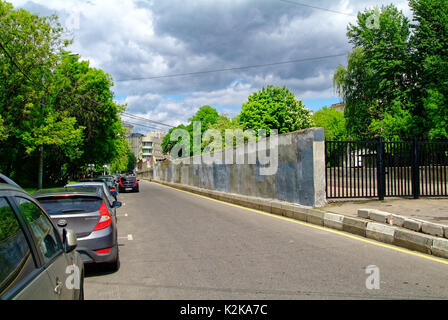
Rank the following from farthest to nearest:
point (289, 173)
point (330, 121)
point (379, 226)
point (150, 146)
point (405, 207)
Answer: point (150, 146)
point (330, 121)
point (289, 173)
point (405, 207)
point (379, 226)

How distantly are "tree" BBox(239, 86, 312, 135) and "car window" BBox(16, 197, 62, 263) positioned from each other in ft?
161

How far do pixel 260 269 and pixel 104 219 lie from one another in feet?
8.70

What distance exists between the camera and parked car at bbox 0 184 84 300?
215cm

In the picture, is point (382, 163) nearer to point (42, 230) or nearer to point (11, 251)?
point (42, 230)

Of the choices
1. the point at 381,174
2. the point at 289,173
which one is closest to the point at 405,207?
the point at 381,174

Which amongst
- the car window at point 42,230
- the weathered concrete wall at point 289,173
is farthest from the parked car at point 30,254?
the weathered concrete wall at point 289,173

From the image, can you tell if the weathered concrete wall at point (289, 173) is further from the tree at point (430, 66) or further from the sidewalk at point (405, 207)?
the tree at point (430, 66)

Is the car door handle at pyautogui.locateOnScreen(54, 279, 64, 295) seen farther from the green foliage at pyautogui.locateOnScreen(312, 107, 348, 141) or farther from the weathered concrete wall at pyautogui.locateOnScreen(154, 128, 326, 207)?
the green foliage at pyautogui.locateOnScreen(312, 107, 348, 141)

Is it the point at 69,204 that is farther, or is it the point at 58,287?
the point at 69,204

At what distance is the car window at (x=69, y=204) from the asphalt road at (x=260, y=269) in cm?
103

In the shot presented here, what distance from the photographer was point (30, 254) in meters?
2.53

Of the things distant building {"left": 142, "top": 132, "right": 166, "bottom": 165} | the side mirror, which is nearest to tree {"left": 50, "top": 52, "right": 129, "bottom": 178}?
the side mirror
